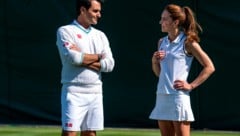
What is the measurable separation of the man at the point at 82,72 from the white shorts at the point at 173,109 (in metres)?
0.72

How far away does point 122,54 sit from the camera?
420 inches

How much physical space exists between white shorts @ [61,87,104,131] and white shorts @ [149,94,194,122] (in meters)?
0.72

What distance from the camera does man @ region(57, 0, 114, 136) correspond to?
236 inches

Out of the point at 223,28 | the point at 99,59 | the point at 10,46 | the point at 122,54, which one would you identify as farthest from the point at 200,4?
the point at 99,59

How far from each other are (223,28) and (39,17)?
2712 mm

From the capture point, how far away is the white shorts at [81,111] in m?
5.99

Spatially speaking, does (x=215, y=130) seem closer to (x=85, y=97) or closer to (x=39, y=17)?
(x=39, y=17)

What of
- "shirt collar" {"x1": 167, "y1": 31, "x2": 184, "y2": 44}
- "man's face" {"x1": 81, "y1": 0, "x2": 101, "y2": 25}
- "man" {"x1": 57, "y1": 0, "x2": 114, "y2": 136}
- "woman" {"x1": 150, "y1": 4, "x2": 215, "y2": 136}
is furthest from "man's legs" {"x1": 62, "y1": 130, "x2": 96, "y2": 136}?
"shirt collar" {"x1": 167, "y1": 31, "x2": 184, "y2": 44}

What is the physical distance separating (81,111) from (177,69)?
95cm

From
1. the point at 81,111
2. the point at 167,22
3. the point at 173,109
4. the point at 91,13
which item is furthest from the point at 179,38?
the point at 81,111

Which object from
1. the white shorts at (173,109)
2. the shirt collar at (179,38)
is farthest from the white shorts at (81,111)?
the shirt collar at (179,38)

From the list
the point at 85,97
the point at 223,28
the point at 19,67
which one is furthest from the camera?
the point at 19,67

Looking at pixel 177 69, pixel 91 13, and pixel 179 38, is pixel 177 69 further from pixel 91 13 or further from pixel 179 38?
pixel 91 13

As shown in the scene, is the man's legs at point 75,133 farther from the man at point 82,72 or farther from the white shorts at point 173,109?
the white shorts at point 173,109
